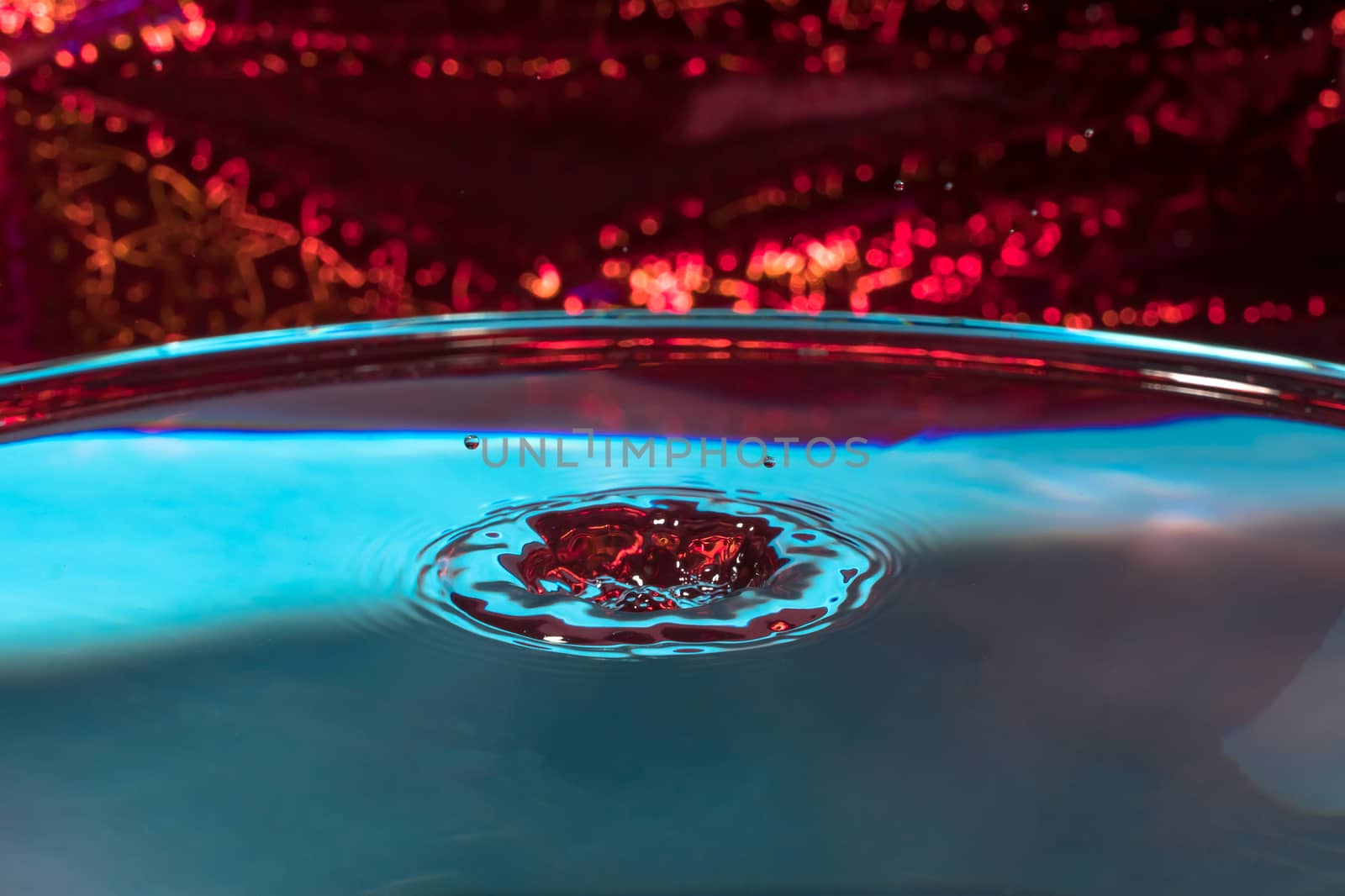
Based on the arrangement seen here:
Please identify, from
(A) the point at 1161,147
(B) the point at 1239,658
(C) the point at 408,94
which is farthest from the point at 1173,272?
(B) the point at 1239,658

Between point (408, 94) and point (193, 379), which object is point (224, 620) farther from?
point (408, 94)

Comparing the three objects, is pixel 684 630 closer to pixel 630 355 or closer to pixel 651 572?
pixel 651 572

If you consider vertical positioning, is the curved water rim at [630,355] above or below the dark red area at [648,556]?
above

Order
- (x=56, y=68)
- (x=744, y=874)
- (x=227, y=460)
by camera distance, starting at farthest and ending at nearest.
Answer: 1. (x=56, y=68)
2. (x=227, y=460)
3. (x=744, y=874)

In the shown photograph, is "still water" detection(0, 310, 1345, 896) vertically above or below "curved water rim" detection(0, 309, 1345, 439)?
below

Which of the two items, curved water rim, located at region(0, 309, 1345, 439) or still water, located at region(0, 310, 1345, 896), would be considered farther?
curved water rim, located at region(0, 309, 1345, 439)

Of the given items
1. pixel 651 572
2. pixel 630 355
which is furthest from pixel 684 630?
pixel 630 355
